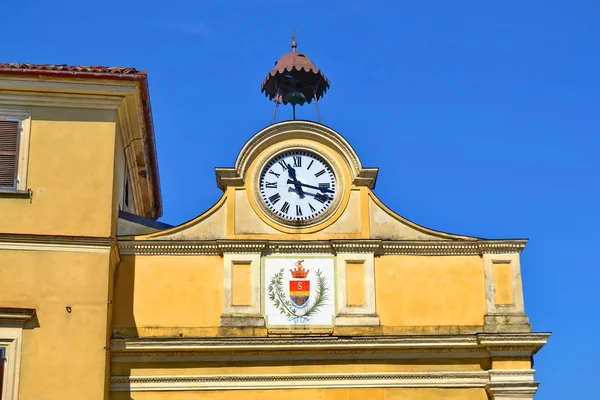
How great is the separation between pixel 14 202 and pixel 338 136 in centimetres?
556

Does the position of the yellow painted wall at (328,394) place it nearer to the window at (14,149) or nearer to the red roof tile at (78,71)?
the window at (14,149)

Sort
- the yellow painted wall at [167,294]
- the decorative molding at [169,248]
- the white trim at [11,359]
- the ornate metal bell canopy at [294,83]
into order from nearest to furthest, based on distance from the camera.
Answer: the white trim at [11,359], the yellow painted wall at [167,294], the decorative molding at [169,248], the ornate metal bell canopy at [294,83]

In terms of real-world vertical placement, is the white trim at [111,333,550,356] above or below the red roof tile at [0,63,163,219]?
below

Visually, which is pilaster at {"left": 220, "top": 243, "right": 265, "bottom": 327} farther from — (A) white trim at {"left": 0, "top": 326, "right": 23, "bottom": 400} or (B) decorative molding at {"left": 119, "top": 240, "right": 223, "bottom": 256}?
(A) white trim at {"left": 0, "top": 326, "right": 23, "bottom": 400}

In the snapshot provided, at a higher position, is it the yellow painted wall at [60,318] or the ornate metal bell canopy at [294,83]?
the ornate metal bell canopy at [294,83]

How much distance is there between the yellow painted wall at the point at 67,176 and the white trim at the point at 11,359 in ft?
5.50

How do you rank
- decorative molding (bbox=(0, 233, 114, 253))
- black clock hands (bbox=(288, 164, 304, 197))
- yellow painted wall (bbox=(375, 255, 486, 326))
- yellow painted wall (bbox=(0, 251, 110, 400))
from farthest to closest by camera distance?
black clock hands (bbox=(288, 164, 304, 197)) < yellow painted wall (bbox=(375, 255, 486, 326)) < decorative molding (bbox=(0, 233, 114, 253)) < yellow painted wall (bbox=(0, 251, 110, 400))

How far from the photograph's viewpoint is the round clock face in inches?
822

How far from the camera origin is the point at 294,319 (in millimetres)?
20234

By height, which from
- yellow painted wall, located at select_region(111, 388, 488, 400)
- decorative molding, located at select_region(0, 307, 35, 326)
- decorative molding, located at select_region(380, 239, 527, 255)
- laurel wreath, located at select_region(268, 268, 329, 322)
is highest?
decorative molding, located at select_region(380, 239, 527, 255)

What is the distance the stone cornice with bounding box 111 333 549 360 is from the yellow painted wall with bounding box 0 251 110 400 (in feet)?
2.64

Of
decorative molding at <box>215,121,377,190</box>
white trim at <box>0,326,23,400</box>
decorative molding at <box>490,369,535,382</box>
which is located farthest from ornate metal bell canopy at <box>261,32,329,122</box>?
white trim at <box>0,326,23,400</box>

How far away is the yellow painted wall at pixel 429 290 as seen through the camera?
20344mm

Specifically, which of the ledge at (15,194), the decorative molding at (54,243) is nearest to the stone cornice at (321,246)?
the decorative molding at (54,243)
